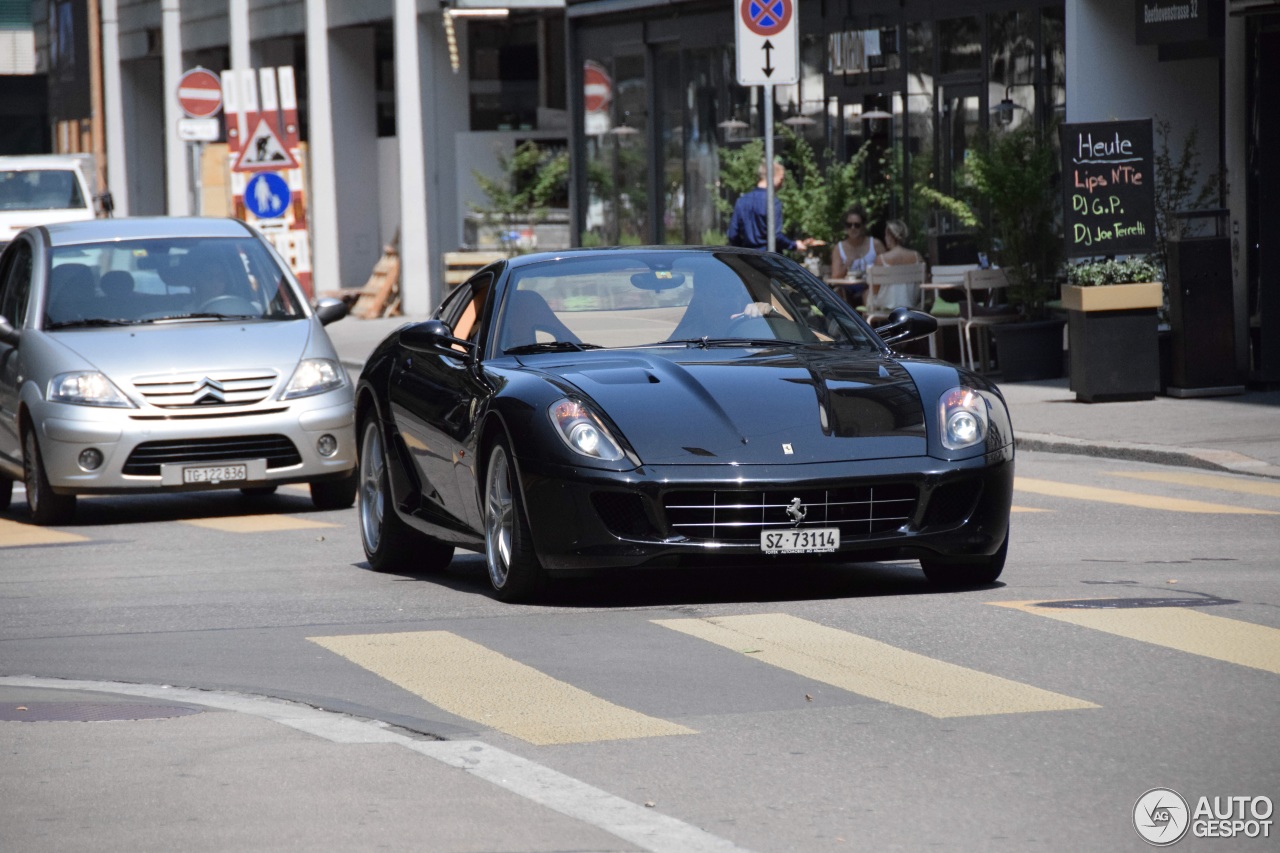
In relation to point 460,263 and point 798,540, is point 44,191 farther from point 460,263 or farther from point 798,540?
point 798,540

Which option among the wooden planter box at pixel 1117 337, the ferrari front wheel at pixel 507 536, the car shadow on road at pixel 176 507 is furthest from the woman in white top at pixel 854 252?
the ferrari front wheel at pixel 507 536

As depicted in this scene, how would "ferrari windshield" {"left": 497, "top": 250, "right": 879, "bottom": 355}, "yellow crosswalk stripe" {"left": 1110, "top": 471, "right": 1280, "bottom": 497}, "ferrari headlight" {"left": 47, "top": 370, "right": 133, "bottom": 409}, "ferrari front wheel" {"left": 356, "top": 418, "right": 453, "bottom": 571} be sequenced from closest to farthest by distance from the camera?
"ferrari windshield" {"left": 497, "top": 250, "right": 879, "bottom": 355}, "ferrari front wheel" {"left": 356, "top": 418, "right": 453, "bottom": 571}, "yellow crosswalk stripe" {"left": 1110, "top": 471, "right": 1280, "bottom": 497}, "ferrari headlight" {"left": 47, "top": 370, "right": 133, "bottom": 409}

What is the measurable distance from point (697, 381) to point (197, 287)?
607cm

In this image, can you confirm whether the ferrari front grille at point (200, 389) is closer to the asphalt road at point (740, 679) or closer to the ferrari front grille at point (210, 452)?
the ferrari front grille at point (210, 452)

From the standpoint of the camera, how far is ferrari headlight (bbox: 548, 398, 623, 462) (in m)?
8.19

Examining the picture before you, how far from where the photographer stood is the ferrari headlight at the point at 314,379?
13.0 m

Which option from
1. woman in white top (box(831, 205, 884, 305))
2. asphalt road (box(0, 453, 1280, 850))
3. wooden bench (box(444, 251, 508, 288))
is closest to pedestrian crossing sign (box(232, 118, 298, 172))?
woman in white top (box(831, 205, 884, 305))

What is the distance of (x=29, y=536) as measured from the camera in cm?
1249

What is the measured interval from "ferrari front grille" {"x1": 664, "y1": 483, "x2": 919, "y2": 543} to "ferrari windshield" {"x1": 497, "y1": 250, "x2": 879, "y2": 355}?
4.07ft

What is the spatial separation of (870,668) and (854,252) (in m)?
15.9

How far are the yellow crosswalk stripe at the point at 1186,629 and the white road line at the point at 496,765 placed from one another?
243 cm

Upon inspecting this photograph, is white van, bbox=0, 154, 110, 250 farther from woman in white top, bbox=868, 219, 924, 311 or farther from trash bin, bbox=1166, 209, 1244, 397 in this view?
trash bin, bbox=1166, 209, 1244, 397

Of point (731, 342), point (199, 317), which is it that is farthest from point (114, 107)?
point (731, 342)

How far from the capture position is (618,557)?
26.8ft
